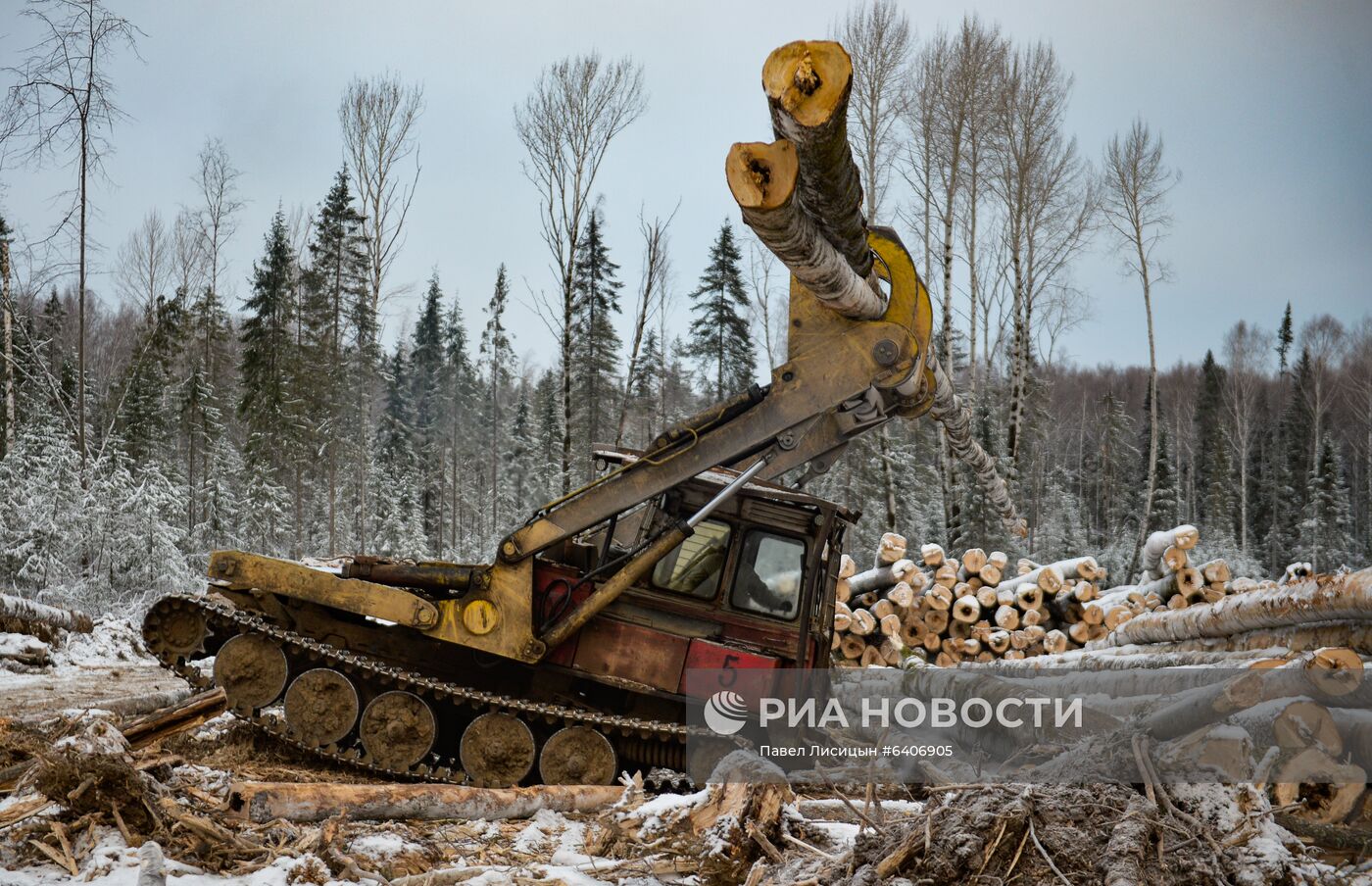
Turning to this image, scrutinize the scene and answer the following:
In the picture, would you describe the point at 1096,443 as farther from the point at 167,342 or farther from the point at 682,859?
the point at 682,859

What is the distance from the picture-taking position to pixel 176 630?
732 cm

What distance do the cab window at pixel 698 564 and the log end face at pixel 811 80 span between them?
3917 millimetres

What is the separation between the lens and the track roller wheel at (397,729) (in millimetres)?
6910

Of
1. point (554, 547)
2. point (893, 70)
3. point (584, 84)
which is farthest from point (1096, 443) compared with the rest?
point (554, 547)

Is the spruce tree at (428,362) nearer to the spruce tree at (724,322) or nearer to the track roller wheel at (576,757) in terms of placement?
the spruce tree at (724,322)

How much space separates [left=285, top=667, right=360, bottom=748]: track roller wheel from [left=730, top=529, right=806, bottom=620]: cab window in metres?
2.78

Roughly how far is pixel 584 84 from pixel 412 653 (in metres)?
17.4

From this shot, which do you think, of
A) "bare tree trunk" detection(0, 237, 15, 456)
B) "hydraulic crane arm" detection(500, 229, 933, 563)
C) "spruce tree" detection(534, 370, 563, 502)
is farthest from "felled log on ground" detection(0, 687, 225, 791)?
"spruce tree" detection(534, 370, 563, 502)

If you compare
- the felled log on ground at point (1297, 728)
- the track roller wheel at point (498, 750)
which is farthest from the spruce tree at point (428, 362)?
the felled log on ground at point (1297, 728)

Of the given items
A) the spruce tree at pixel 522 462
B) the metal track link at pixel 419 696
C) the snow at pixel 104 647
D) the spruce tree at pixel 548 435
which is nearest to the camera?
the metal track link at pixel 419 696

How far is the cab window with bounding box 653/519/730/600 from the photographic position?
7293 mm

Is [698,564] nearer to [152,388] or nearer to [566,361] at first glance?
[566,361]

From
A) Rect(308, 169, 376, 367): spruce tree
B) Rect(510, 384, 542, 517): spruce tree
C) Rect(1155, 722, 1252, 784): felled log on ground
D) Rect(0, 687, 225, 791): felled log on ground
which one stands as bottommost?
Rect(0, 687, 225, 791): felled log on ground

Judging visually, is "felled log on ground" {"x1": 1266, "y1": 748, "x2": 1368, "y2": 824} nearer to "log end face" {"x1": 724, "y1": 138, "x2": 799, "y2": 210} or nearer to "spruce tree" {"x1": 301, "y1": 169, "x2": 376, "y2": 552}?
"log end face" {"x1": 724, "y1": 138, "x2": 799, "y2": 210}
